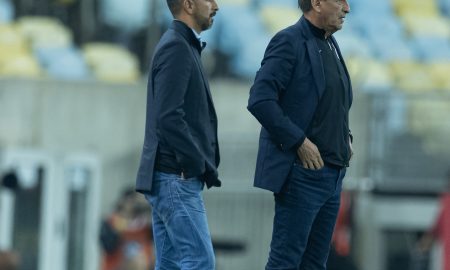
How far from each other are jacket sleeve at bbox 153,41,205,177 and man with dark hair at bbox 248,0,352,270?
30 cm

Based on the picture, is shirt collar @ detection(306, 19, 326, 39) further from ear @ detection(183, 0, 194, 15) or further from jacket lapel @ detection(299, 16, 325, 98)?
ear @ detection(183, 0, 194, 15)

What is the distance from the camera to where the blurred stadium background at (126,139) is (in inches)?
567

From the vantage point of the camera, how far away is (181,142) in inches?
229

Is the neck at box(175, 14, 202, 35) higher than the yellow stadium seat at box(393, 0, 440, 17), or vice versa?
the yellow stadium seat at box(393, 0, 440, 17)

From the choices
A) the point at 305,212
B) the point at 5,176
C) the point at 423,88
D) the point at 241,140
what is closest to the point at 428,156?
the point at 423,88

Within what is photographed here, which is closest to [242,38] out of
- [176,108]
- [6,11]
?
[6,11]

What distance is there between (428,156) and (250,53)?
2.13m

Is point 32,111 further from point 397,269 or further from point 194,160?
point 194,160

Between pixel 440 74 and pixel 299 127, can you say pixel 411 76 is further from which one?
pixel 299 127

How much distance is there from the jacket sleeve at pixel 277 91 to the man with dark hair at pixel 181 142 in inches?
8.8

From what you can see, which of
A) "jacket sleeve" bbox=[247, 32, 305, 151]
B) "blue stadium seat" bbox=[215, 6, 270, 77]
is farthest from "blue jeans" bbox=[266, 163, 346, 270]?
"blue stadium seat" bbox=[215, 6, 270, 77]

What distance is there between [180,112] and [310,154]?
21.5 inches

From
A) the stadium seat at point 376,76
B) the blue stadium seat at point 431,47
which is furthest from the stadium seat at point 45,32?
the blue stadium seat at point 431,47

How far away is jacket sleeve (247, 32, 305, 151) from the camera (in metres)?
5.86
